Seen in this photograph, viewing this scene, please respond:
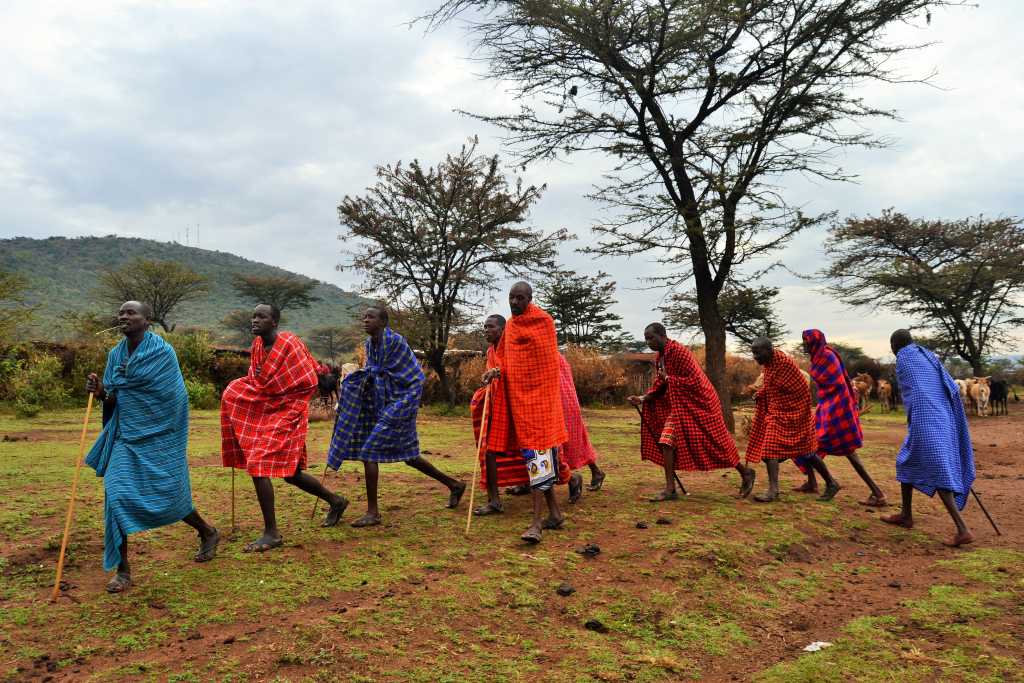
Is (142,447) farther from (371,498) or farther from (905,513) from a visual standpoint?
(905,513)

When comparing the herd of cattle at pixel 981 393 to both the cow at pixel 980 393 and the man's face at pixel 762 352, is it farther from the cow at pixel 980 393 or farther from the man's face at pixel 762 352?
the man's face at pixel 762 352

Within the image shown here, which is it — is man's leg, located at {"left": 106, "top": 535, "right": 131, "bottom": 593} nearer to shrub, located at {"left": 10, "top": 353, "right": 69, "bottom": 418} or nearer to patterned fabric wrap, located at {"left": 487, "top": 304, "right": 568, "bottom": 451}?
patterned fabric wrap, located at {"left": 487, "top": 304, "right": 568, "bottom": 451}

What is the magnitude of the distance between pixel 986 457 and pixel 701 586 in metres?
10.0

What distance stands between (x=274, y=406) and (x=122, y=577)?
1.47 m

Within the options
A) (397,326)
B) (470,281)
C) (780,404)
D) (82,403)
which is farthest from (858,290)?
(82,403)

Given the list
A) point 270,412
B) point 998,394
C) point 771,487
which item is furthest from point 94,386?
point 998,394

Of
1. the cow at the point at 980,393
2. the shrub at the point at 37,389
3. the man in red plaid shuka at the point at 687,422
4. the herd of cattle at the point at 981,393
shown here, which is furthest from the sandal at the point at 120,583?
the cow at the point at 980,393

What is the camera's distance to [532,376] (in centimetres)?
570

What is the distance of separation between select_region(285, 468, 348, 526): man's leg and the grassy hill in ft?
174

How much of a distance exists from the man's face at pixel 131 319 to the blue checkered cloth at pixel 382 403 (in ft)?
5.66

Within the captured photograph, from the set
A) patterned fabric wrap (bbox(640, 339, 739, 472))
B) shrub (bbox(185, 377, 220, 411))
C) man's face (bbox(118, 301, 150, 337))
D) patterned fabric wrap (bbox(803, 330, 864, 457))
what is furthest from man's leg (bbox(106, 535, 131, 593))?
shrub (bbox(185, 377, 220, 411))

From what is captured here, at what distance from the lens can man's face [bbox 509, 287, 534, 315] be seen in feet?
18.4

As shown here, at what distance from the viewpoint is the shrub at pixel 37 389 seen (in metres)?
16.1

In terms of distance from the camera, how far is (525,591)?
4.37 metres
